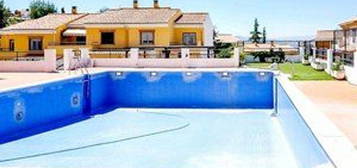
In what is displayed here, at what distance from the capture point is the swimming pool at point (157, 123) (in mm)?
9719

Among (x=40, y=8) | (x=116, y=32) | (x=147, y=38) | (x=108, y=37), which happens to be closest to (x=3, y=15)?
(x=40, y=8)

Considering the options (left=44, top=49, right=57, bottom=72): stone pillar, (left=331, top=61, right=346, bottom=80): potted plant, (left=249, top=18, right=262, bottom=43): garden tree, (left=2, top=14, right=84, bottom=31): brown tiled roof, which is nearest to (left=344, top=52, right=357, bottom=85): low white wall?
(left=331, top=61, right=346, bottom=80): potted plant

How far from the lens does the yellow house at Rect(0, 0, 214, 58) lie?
32.0m

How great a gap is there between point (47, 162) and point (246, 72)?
9758mm

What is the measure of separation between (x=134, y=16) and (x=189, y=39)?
3.84 metres

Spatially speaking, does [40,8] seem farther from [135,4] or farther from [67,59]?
[67,59]

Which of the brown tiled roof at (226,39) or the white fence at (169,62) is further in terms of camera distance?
the brown tiled roof at (226,39)

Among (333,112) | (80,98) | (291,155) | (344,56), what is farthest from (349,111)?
(344,56)

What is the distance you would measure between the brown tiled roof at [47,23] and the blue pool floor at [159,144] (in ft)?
69.4

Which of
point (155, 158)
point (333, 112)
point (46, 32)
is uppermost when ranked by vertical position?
point (46, 32)

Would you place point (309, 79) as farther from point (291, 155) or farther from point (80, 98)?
point (291, 155)

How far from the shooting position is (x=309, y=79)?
19.1 m

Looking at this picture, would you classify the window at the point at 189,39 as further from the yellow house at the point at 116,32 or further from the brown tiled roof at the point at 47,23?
the brown tiled roof at the point at 47,23

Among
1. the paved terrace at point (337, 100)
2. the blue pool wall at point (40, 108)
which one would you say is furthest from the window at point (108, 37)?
the paved terrace at point (337, 100)
